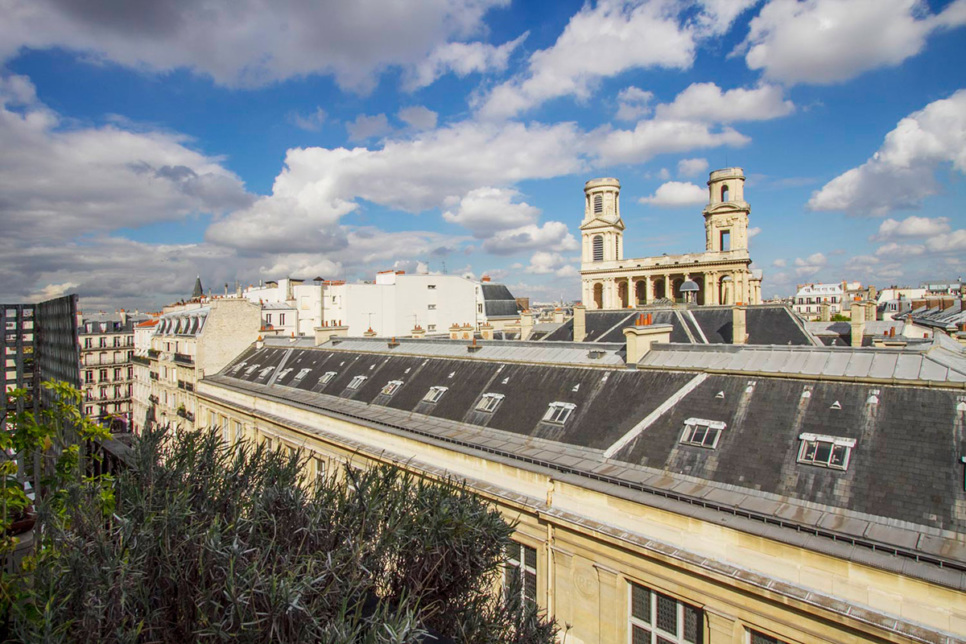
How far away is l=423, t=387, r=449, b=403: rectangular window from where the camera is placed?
1981 cm

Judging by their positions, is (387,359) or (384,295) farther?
(384,295)

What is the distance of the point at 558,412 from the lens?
15.9 m

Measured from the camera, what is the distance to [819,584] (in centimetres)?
884

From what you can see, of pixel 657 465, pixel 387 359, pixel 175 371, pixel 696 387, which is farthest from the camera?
pixel 175 371

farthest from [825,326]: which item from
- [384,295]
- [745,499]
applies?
[745,499]

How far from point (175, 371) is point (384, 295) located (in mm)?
17678

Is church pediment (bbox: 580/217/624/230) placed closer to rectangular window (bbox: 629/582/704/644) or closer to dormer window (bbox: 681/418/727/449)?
dormer window (bbox: 681/418/727/449)

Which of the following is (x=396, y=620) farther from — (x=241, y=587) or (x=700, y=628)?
(x=700, y=628)

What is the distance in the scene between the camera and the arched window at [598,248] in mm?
60594

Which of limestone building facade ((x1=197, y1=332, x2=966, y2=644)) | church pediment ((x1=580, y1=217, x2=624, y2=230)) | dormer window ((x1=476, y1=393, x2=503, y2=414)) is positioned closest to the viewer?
limestone building facade ((x1=197, y1=332, x2=966, y2=644))

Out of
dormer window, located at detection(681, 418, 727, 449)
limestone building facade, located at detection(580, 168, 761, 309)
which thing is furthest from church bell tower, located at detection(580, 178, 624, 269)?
dormer window, located at detection(681, 418, 727, 449)

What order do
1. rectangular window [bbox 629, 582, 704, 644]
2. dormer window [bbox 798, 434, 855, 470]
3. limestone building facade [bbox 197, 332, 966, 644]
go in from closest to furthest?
limestone building facade [bbox 197, 332, 966, 644] < rectangular window [bbox 629, 582, 704, 644] < dormer window [bbox 798, 434, 855, 470]

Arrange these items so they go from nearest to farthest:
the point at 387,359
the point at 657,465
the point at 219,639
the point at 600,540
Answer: the point at 219,639, the point at 600,540, the point at 657,465, the point at 387,359

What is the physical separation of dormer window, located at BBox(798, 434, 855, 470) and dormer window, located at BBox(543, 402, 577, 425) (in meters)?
6.09
